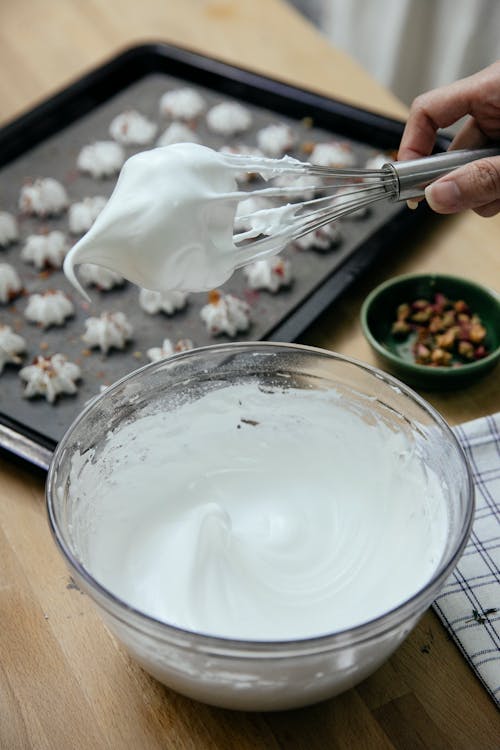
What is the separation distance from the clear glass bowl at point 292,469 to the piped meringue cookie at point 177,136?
87cm

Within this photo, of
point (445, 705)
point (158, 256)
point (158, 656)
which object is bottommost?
point (445, 705)

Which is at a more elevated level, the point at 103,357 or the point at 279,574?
the point at 279,574

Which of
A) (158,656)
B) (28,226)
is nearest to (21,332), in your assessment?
(28,226)

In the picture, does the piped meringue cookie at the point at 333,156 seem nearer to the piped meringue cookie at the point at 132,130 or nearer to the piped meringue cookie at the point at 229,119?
the piped meringue cookie at the point at 229,119

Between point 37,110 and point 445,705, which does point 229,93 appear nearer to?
point 37,110

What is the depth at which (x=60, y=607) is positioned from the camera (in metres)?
1.03

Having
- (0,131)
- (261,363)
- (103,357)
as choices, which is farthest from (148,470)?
(0,131)

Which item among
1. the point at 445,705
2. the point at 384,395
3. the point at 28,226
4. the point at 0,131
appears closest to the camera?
the point at 445,705

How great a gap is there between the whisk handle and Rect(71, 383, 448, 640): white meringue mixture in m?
0.26

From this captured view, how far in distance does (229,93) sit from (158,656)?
4.72 feet

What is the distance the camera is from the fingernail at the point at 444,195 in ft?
3.37

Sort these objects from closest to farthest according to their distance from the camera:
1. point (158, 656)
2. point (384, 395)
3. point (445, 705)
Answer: point (158, 656) → point (445, 705) → point (384, 395)

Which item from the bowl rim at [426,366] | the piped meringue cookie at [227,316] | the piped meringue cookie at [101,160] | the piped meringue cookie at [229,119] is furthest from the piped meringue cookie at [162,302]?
the piped meringue cookie at [229,119]

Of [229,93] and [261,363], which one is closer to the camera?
[261,363]
